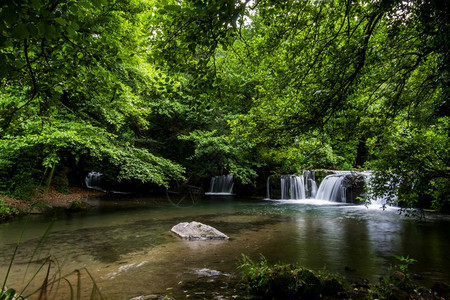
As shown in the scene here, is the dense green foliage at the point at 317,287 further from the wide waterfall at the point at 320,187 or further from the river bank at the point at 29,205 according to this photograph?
the wide waterfall at the point at 320,187

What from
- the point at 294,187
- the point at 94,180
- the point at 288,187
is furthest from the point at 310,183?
the point at 94,180

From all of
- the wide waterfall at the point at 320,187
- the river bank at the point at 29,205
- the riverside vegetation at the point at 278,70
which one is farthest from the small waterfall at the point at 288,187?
the river bank at the point at 29,205

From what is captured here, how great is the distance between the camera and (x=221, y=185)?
2389cm

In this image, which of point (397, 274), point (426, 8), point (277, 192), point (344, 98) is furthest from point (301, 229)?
Result: point (277, 192)

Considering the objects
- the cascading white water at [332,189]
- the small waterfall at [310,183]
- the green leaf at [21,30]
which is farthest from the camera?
the small waterfall at [310,183]

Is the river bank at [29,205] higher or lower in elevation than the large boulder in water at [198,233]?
higher

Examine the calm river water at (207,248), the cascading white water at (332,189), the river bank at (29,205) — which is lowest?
the calm river water at (207,248)

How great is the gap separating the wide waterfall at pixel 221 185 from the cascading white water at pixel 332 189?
7.88 metres

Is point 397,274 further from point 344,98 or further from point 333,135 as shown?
point 344,98

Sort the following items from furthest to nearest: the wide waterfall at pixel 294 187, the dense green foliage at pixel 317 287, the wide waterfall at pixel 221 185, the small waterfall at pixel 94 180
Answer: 1. the small waterfall at pixel 94 180
2. the wide waterfall at pixel 221 185
3. the wide waterfall at pixel 294 187
4. the dense green foliage at pixel 317 287

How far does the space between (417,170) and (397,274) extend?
2509mm

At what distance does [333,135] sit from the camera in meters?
5.40

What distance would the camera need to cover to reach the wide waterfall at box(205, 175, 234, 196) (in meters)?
23.5

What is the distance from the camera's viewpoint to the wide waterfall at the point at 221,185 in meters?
23.5
